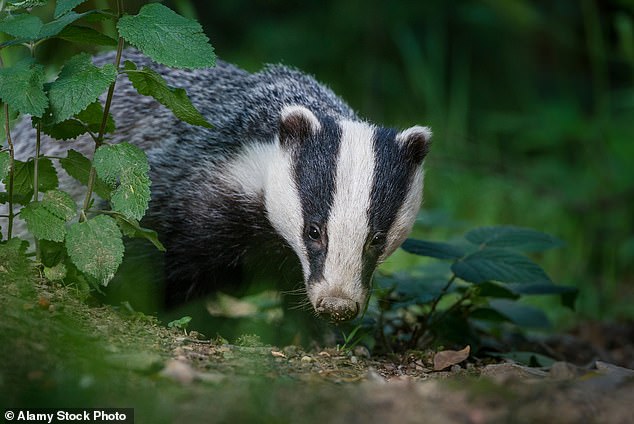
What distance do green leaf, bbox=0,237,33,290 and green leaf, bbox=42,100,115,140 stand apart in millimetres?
432

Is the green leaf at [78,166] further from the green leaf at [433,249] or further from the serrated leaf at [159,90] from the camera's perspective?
the green leaf at [433,249]

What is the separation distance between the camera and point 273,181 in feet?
12.2

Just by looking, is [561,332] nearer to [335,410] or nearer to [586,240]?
[586,240]

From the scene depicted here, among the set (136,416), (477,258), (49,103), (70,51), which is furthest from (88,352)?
(70,51)

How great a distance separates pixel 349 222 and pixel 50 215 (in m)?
1.12

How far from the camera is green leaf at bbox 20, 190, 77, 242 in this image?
3109 millimetres

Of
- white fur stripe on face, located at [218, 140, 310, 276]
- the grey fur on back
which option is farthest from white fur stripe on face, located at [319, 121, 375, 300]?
the grey fur on back

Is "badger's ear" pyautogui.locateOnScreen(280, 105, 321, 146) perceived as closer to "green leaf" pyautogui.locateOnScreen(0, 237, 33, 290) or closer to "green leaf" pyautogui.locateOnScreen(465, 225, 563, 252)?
"green leaf" pyautogui.locateOnScreen(465, 225, 563, 252)

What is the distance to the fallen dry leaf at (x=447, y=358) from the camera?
3393mm

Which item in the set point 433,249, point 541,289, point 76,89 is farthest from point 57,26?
point 541,289

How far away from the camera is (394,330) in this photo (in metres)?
4.31

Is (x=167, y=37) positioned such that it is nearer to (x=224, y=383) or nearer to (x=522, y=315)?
(x=224, y=383)

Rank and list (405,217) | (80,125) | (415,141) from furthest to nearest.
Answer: (415,141) → (405,217) → (80,125)

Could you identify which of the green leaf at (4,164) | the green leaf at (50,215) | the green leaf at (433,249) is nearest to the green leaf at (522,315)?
the green leaf at (433,249)
